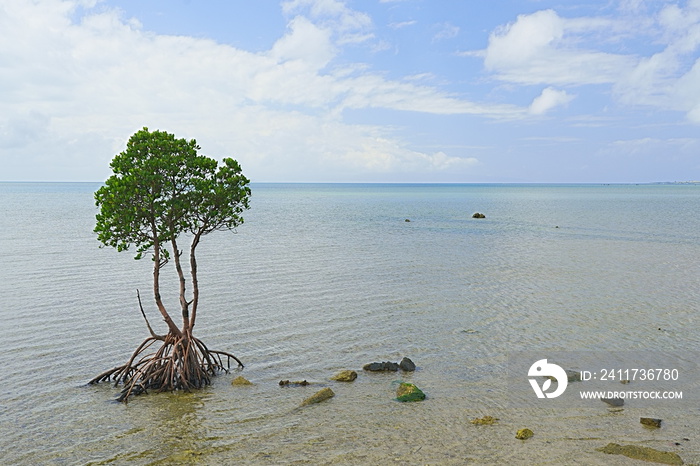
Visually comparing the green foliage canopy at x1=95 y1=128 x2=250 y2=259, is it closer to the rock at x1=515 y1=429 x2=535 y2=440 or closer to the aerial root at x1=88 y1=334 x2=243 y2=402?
the aerial root at x1=88 y1=334 x2=243 y2=402

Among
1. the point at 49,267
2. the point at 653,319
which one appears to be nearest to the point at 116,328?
the point at 49,267

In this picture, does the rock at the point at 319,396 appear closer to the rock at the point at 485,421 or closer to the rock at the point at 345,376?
the rock at the point at 345,376

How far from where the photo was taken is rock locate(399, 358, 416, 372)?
785 inches

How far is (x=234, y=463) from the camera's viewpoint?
44.2 ft

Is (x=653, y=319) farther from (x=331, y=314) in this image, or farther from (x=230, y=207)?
(x=230, y=207)

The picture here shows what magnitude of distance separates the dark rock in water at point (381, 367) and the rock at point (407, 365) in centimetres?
22

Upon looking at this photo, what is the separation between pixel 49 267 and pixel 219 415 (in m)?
29.5

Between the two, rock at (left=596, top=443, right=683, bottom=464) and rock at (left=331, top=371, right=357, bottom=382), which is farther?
rock at (left=331, top=371, right=357, bottom=382)

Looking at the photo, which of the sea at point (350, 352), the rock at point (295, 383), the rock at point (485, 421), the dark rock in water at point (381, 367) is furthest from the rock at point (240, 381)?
the rock at point (485, 421)

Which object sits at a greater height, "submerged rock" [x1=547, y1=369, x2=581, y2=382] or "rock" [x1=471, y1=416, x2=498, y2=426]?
"submerged rock" [x1=547, y1=369, x2=581, y2=382]

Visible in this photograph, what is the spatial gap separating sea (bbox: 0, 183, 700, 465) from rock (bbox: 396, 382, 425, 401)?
0.32 meters

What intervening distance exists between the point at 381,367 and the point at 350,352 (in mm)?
2270
